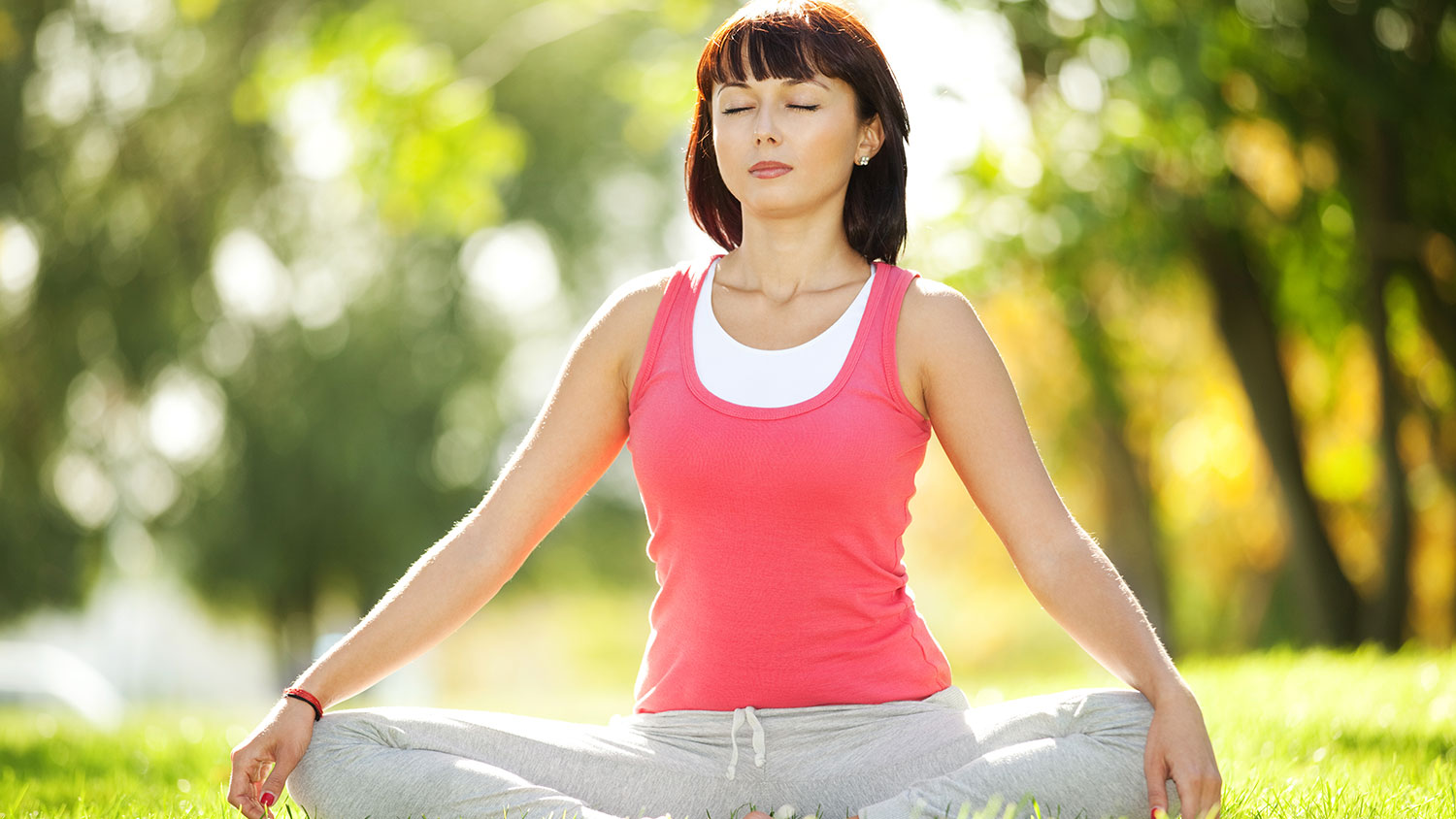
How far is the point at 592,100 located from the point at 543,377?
3.91 metres

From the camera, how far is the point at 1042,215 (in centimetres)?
805

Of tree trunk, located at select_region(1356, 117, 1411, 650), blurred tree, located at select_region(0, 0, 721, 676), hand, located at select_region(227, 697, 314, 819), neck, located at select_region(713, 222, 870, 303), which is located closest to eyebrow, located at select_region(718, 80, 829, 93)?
neck, located at select_region(713, 222, 870, 303)

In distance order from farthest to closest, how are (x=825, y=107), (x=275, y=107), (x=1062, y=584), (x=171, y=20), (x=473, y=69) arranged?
(x=171, y=20) → (x=473, y=69) → (x=275, y=107) → (x=825, y=107) → (x=1062, y=584)

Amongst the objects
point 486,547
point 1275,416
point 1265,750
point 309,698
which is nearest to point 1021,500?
point 486,547

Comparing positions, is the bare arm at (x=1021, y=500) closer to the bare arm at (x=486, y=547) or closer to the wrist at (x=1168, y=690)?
the wrist at (x=1168, y=690)

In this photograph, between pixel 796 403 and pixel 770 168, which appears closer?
pixel 796 403

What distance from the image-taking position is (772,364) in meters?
2.72

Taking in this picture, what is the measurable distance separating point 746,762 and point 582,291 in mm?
16511

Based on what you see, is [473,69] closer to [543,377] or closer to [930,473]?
[543,377]

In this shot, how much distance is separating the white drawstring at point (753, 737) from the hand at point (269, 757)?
803mm

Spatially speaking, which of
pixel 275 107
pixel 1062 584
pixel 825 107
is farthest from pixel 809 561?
pixel 275 107

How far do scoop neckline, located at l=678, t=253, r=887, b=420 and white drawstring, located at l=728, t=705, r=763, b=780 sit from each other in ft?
1.92

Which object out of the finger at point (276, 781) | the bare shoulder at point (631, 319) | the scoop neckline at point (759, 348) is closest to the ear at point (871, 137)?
the scoop neckline at point (759, 348)

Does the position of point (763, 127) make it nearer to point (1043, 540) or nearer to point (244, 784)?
point (1043, 540)
